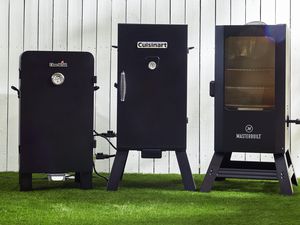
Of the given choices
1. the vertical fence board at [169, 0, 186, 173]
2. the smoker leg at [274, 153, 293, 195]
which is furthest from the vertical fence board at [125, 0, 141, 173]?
the smoker leg at [274, 153, 293, 195]

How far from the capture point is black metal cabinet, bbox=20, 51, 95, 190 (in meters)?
3.58

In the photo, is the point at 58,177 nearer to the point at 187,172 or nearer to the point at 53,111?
the point at 53,111

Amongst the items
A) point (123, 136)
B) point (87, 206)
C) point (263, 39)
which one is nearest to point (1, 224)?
point (87, 206)

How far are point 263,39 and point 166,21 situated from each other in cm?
116

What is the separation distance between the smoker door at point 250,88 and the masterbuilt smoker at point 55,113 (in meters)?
0.73

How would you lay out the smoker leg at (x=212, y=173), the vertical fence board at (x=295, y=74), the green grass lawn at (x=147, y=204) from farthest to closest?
the vertical fence board at (x=295, y=74) → the smoker leg at (x=212, y=173) → the green grass lawn at (x=147, y=204)

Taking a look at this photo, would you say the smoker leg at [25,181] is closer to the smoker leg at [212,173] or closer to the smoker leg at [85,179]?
the smoker leg at [85,179]

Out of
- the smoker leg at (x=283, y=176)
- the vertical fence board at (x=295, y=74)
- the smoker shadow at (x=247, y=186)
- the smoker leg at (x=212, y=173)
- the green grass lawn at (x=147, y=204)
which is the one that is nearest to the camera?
the green grass lawn at (x=147, y=204)

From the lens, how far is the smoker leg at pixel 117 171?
12.0ft

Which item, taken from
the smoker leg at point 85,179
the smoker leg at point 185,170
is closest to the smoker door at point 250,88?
the smoker leg at point 185,170

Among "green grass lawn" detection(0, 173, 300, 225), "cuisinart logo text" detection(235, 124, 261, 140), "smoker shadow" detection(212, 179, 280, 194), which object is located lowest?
"green grass lawn" detection(0, 173, 300, 225)

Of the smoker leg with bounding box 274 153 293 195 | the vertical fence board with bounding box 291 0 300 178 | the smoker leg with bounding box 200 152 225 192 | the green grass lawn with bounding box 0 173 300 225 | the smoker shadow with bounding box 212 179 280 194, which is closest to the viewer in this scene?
the green grass lawn with bounding box 0 173 300 225

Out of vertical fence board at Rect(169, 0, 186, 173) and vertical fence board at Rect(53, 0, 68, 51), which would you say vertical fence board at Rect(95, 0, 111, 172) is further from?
vertical fence board at Rect(169, 0, 186, 173)

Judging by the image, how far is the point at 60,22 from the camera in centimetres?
462
